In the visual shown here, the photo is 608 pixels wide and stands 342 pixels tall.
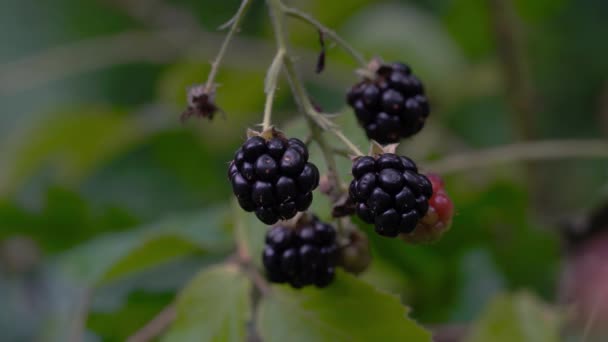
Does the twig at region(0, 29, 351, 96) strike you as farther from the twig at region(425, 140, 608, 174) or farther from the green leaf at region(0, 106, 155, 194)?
the twig at region(425, 140, 608, 174)

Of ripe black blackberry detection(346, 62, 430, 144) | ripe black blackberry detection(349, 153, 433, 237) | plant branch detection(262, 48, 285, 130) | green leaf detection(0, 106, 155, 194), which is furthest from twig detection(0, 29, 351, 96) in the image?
ripe black blackberry detection(349, 153, 433, 237)

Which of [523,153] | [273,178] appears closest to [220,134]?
[523,153]

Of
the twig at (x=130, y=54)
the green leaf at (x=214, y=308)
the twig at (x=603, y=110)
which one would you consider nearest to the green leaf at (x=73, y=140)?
the twig at (x=130, y=54)

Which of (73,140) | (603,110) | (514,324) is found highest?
(603,110)

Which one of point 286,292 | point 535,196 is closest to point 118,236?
point 286,292

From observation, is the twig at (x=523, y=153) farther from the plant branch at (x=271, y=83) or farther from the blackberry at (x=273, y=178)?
the blackberry at (x=273, y=178)

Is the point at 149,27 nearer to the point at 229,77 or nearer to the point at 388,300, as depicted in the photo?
the point at 229,77

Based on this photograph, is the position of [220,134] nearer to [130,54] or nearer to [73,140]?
[130,54]
